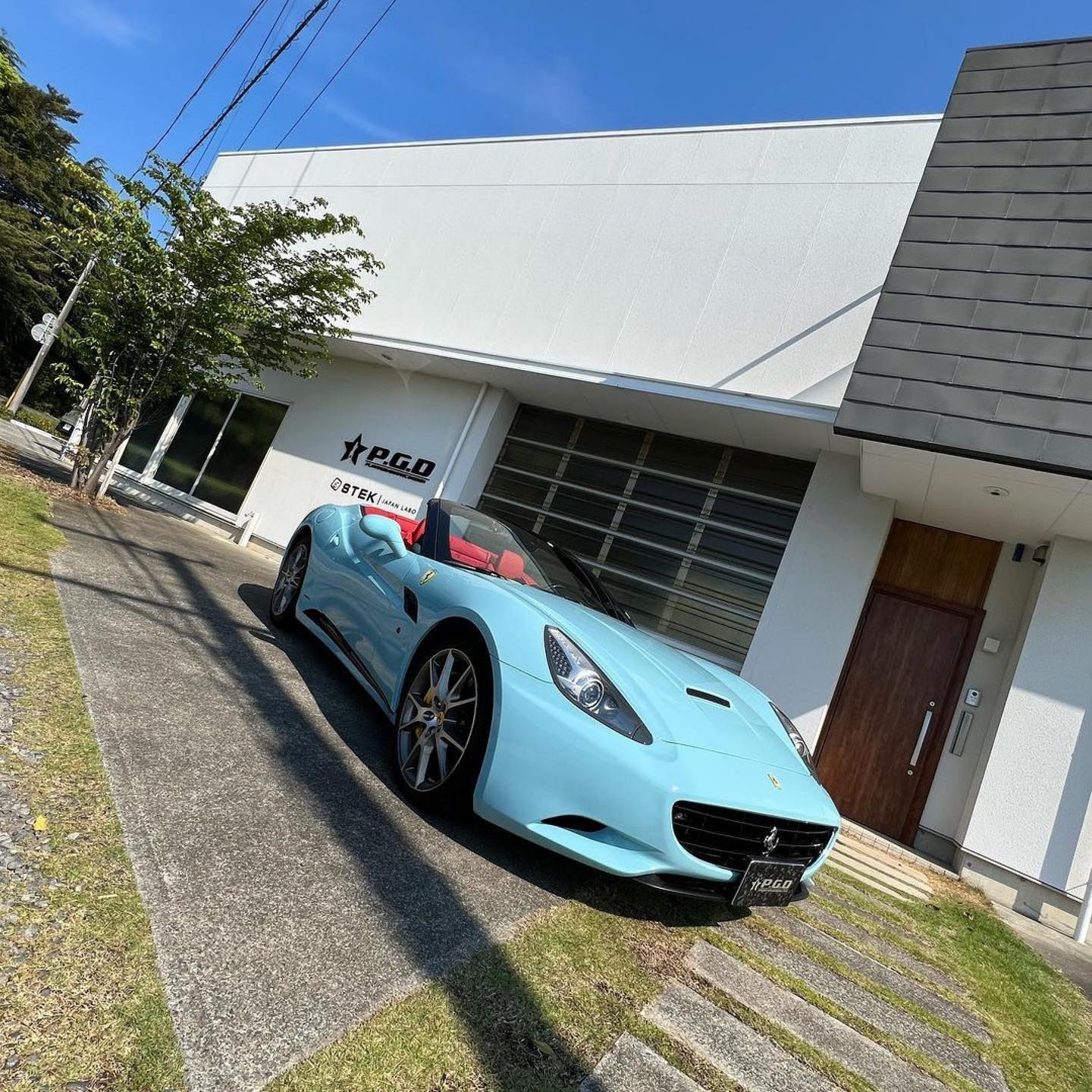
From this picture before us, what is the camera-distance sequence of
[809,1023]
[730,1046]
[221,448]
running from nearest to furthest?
[730,1046] < [809,1023] < [221,448]

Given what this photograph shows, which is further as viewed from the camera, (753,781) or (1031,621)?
(1031,621)

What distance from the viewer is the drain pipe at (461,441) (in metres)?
8.89

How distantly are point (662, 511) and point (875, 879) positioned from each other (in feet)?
14.1

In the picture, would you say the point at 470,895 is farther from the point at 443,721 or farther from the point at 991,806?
the point at 991,806

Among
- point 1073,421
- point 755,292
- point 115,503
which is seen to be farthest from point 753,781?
point 115,503

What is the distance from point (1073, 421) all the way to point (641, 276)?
15.0ft

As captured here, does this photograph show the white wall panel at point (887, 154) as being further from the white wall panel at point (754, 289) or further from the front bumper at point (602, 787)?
the front bumper at point (602, 787)

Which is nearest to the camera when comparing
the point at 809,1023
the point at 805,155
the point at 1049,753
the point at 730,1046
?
the point at 730,1046

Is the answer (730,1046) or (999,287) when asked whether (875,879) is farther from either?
(999,287)

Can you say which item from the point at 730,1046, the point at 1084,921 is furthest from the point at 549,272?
the point at 730,1046

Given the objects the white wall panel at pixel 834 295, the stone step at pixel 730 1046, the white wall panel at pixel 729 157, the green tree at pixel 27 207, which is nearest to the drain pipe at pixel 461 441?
the white wall panel at pixel 729 157

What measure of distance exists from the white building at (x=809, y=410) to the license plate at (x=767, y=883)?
11.4ft

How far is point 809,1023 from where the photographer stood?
222cm

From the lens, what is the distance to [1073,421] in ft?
14.8
